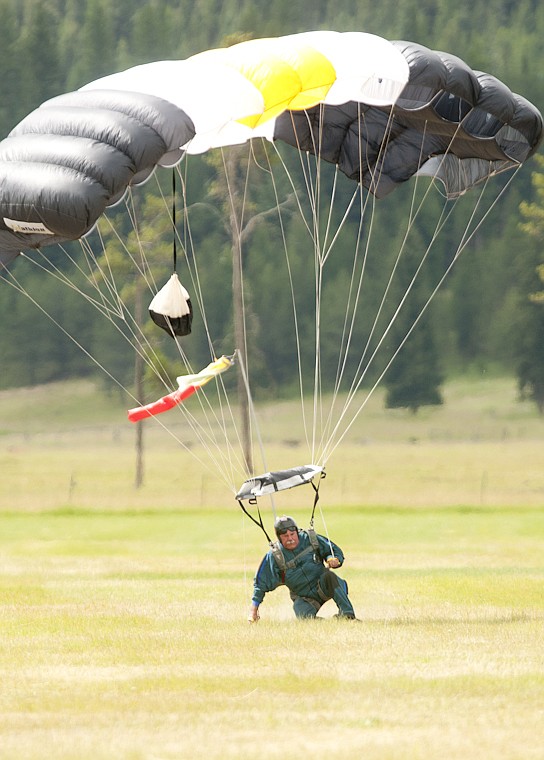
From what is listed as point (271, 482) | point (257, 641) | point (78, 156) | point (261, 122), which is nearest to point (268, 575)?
point (271, 482)

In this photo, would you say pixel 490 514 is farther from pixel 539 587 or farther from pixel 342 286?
pixel 342 286

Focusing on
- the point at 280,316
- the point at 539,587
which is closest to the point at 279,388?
the point at 280,316

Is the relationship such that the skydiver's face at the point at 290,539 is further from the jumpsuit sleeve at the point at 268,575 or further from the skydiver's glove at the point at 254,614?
the skydiver's glove at the point at 254,614

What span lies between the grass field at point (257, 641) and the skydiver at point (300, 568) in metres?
0.32

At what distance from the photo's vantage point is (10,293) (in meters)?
102

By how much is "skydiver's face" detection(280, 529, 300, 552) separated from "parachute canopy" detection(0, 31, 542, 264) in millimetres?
3767

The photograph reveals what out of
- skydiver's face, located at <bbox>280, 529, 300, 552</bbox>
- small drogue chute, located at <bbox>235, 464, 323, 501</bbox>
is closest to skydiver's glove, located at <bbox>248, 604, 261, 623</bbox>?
skydiver's face, located at <bbox>280, 529, 300, 552</bbox>

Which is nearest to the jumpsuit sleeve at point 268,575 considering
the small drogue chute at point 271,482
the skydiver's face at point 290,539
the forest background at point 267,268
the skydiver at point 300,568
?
the skydiver at point 300,568

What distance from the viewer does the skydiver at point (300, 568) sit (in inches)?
542

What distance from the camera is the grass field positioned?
8.82m

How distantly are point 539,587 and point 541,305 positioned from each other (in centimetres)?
7517

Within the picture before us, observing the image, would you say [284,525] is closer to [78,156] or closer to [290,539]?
[290,539]

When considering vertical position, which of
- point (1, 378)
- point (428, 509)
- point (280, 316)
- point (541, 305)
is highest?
point (428, 509)

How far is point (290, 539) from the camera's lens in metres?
13.8
